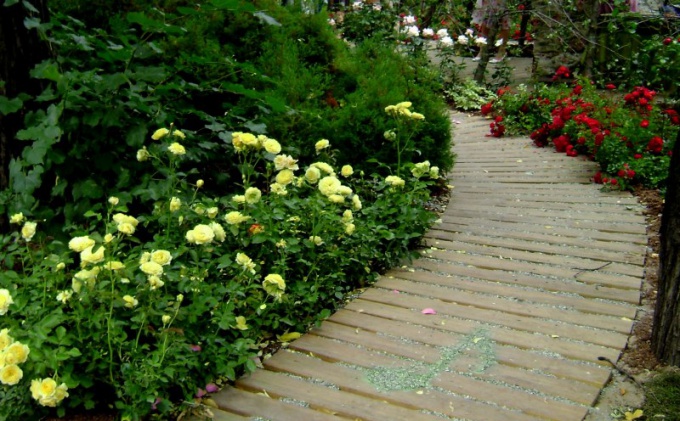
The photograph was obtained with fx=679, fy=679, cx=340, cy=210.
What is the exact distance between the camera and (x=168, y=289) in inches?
115

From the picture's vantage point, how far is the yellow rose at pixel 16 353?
7.17 ft

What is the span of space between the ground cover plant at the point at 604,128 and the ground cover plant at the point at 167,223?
5.69 feet

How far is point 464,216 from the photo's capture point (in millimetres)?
5027

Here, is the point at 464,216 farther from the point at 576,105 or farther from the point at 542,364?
the point at 576,105

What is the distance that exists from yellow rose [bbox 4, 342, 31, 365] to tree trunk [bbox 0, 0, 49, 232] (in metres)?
1.75

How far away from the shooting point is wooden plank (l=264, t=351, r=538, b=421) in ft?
8.64

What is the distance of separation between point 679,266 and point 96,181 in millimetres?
2669

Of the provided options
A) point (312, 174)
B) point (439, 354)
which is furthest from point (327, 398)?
point (312, 174)

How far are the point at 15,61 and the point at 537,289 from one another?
123 inches

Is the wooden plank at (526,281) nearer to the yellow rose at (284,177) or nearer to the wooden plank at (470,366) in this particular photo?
the wooden plank at (470,366)

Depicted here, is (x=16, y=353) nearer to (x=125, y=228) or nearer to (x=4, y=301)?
(x=4, y=301)

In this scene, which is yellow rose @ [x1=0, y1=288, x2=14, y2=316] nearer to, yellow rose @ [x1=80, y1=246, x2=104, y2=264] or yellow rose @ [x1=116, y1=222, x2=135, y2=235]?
yellow rose @ [x1=80, y1=246, x2=104, y2=264]

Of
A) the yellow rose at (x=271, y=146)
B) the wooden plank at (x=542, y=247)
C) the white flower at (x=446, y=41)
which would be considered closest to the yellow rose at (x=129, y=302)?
the yellow rose at (x=271, y=146)

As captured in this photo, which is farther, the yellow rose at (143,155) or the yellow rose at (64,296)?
the yellow rose at (143,155)
